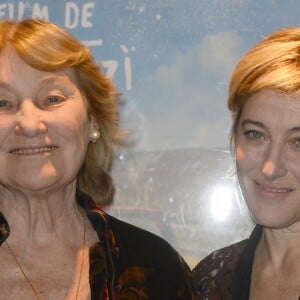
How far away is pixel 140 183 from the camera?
2059 mm

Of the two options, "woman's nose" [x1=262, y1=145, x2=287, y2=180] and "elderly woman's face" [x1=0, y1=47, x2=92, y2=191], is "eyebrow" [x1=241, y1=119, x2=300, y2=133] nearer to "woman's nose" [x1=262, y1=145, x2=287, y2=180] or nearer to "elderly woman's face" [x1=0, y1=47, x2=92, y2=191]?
"woman's nose" [x1=262, y1=145, x2=287, y2=180]

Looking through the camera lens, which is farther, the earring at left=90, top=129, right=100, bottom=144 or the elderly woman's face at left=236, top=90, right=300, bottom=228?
the earring at left=90, top=129, right=100, bottom=144

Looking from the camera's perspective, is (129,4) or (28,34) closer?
(28,34)

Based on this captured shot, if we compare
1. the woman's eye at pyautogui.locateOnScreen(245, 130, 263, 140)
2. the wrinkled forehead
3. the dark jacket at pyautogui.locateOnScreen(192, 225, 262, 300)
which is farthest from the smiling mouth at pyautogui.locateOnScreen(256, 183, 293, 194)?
the wrinkled forehead

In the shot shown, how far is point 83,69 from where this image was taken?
1620mm

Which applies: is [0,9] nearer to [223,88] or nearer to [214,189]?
[223,88]

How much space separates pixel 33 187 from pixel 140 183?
613mm

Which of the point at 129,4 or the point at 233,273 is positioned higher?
the point at 129,4

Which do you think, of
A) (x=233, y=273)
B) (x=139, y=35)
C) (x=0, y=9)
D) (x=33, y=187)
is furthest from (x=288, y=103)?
(x=0, y=9)

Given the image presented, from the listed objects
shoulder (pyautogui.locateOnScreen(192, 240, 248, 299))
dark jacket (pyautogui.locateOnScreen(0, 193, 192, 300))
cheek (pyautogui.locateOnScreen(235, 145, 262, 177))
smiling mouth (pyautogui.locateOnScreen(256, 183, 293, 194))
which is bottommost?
shoulder (pyautogui.locateOnScreen(192, 240, 248, 299))

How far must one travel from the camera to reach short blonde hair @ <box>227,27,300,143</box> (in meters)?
1.43

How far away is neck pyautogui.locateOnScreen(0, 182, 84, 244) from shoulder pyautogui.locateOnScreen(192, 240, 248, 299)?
38 cm

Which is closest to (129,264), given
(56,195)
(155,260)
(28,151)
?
(155,260)

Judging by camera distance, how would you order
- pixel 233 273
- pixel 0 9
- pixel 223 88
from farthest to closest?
1. pixel 0 9
2. pixel 223 88
3. pixel 233 273
